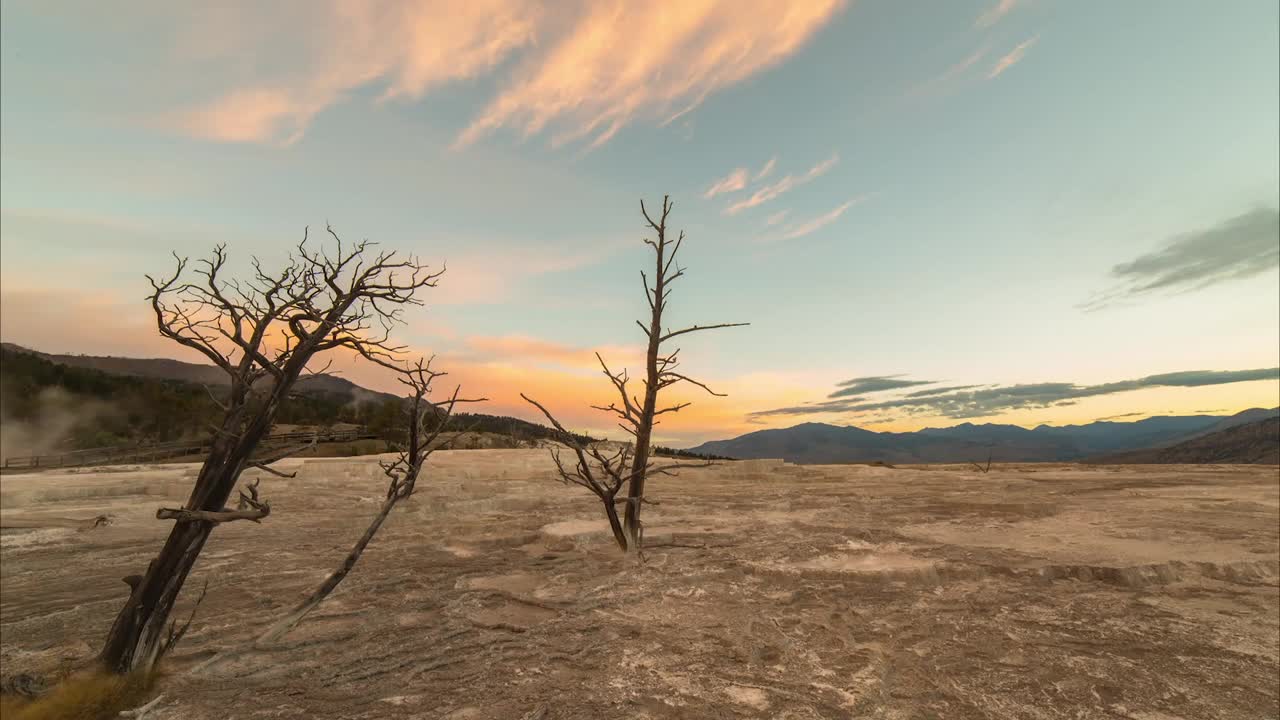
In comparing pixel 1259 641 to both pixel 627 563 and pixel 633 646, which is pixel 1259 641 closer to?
pixel 633 646

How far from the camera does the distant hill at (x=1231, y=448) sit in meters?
125

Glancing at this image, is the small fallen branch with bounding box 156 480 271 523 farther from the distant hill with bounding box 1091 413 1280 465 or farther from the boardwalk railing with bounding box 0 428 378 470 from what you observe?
the distant hill with bounding box 1091 413 1280 465

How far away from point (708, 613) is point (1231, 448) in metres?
182

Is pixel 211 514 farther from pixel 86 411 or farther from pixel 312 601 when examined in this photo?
pixel 86 411

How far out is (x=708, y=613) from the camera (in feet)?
24.3

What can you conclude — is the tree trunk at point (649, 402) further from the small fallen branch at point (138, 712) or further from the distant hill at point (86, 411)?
the distant hill at point (86, 411)

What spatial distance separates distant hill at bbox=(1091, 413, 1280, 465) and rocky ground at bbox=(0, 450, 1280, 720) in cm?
14275

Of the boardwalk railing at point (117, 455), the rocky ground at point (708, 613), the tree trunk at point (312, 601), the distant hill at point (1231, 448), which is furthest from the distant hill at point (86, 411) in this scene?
the distant hill at point (1231, 448)

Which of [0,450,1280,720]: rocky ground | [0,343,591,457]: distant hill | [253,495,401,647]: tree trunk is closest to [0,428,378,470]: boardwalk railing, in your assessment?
[0,343,591,457]: distant hill

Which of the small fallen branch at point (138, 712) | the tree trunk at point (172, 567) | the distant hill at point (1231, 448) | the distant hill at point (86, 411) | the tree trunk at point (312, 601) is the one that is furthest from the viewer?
the distant hill at point (1231, 448)

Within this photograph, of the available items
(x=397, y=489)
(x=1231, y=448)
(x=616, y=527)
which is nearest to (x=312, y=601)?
(x=397, y=489)

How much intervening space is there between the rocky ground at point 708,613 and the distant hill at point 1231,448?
468 feet

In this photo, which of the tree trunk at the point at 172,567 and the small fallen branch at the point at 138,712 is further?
the tree trunk at the point at 172,567

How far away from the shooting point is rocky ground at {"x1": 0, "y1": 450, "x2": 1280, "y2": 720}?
205 inches
